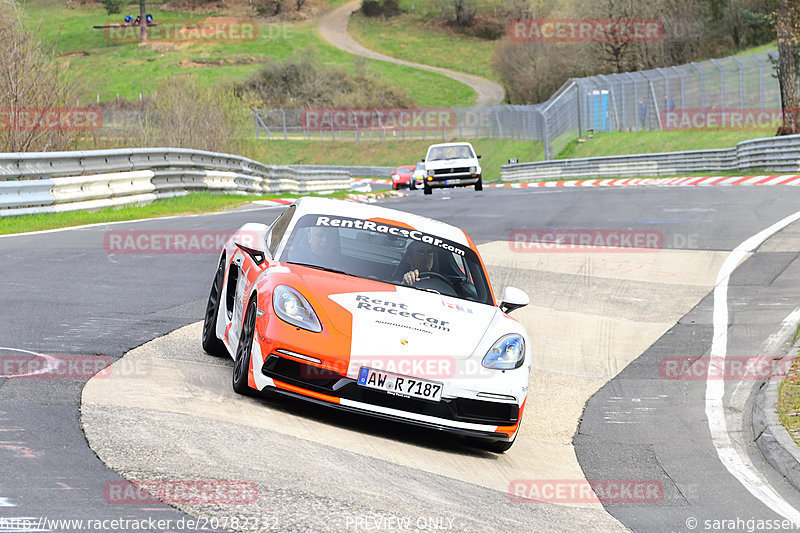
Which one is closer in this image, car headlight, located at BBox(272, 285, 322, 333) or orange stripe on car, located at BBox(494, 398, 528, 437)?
car headlight, located at BBox(272, 285, 322, 333)

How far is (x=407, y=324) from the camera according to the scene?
6832mm

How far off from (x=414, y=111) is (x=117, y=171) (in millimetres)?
59622

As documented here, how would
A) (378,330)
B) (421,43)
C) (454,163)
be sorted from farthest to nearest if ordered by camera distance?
(421,43) → (454,163) → (378,330)

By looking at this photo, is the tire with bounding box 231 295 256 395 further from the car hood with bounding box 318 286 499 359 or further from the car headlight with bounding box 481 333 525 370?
the car headlight with bounding box 481 333 525 370

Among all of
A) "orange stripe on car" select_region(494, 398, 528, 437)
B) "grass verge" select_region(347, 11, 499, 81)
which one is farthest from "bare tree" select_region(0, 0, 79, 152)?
"grass verge" select_region(347, 11, 499, 81)

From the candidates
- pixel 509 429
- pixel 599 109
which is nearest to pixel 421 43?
pixel 599 109

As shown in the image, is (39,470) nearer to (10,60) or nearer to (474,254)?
(474,254)

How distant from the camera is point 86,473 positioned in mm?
5094

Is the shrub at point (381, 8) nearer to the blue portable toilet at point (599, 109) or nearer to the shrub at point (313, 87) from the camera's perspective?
the shrub at point (313, 87)

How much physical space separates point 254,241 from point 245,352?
1424 millimetres

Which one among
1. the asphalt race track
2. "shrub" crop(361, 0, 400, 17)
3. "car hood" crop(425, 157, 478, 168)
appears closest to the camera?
the asphalt race track

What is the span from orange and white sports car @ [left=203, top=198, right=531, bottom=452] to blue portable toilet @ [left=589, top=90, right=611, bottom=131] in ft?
149

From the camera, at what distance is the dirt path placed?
99000 mm

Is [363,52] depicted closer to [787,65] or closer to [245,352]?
[787,65]
